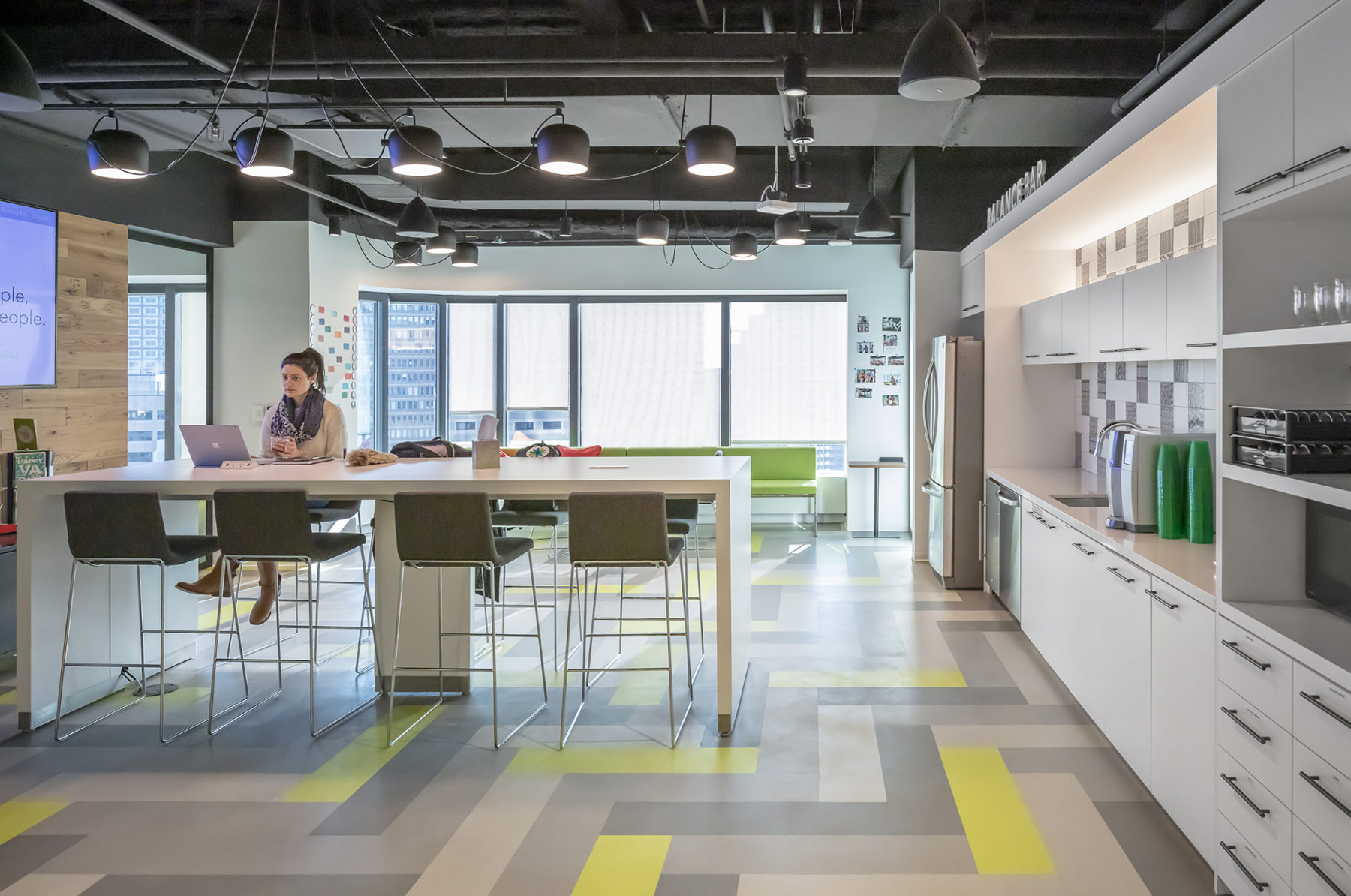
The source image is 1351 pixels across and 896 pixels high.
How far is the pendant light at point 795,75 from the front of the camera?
13.8ft

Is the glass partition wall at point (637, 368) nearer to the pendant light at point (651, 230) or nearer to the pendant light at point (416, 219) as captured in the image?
the pendant light at point (651, 230)

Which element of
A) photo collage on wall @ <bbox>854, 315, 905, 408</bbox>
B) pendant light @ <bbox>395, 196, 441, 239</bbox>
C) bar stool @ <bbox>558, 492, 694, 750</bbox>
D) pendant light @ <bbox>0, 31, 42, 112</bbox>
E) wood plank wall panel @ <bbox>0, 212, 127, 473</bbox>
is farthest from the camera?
photo collage on wall @ <bbox>854, 315, 905, 408</bbox>

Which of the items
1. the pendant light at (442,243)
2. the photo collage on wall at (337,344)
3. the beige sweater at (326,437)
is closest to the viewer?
the beige sweater at (326,437)

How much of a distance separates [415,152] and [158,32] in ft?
3.88

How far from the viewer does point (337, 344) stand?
8430 millimetres

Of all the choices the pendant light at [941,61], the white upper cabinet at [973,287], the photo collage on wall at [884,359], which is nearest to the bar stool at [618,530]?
the pendant light at [941,61]

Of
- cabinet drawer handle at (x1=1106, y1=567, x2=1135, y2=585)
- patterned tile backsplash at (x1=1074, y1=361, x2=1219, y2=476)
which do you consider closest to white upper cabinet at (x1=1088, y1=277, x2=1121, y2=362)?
patterned tile backsplash at (x1=1074, y1=361, x2=1219, y2=476)

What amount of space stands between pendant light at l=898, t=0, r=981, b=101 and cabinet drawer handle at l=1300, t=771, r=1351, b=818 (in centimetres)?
237

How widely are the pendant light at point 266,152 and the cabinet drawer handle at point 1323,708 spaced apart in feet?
14.2

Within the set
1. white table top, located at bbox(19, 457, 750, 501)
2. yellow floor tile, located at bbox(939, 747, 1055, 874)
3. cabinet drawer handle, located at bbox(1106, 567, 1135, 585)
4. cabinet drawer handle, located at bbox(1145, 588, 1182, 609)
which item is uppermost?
white table top, located at bbox(19, 457, 750, 501)

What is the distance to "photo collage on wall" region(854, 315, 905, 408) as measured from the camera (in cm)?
973

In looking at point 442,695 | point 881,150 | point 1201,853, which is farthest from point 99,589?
point 881,150

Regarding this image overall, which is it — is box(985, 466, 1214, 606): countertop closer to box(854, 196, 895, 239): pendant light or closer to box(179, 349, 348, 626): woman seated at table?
box(854, 196, 895, 239): pendant light

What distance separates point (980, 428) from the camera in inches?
263
